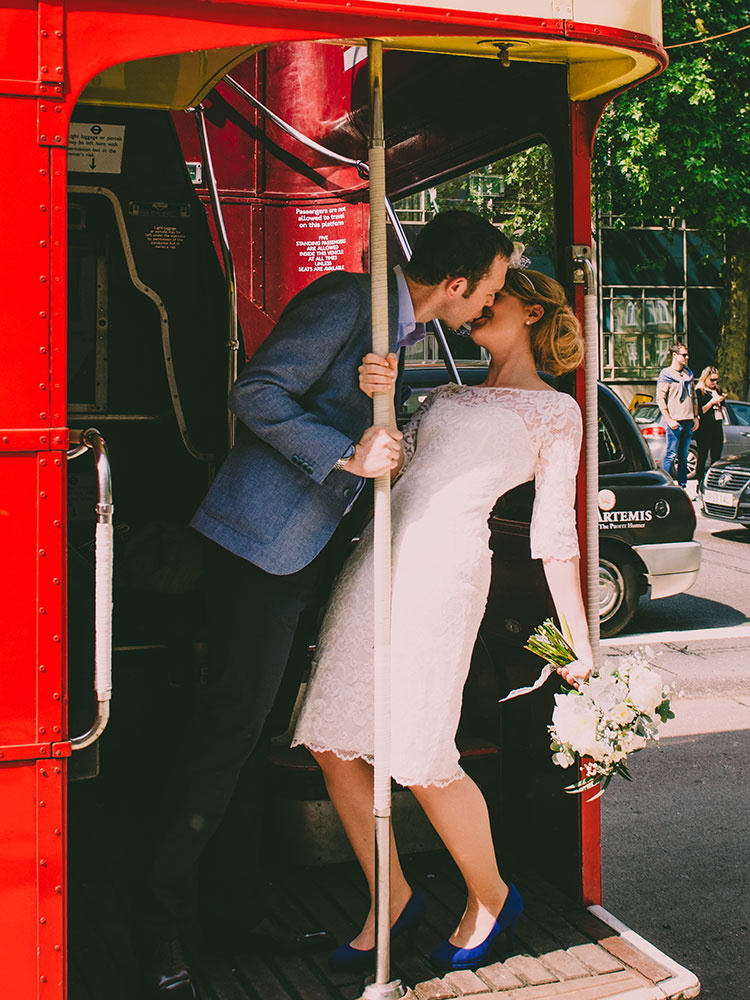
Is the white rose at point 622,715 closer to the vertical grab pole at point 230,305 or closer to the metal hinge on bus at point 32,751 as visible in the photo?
the metal hinge on bus at point 32,751

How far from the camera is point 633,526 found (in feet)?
22.9

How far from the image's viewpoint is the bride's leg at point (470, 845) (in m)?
2.72

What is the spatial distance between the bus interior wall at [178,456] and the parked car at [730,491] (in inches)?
312

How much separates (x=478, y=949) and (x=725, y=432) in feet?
41.3

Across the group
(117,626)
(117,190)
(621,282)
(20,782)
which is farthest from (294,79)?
(621,282)

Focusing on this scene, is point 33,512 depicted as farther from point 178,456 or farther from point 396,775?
point 178,456

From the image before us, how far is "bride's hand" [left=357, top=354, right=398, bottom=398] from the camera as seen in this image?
2465mm

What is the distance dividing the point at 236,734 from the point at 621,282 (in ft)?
77.0

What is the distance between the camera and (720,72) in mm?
14992

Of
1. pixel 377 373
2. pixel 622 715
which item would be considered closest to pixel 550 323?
pixel 377 373

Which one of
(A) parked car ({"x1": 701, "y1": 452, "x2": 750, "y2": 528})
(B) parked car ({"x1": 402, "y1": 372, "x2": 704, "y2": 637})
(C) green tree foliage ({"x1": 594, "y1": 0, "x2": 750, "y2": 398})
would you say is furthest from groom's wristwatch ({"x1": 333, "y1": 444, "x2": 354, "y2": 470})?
(C) green tree foliage ({"x1": 594, "y1": 0, "x2": 750, "y2": 398})

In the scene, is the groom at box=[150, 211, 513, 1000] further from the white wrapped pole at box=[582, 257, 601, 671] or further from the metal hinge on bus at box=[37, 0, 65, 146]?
the metal hinge on bus at box=[37, 0, 65, 146]

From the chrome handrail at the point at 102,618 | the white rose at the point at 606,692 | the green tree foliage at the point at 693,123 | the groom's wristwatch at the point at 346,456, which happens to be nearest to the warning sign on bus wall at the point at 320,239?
the groom's wristwatch at the point at 346,456

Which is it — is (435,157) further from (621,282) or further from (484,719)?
(621,282)
